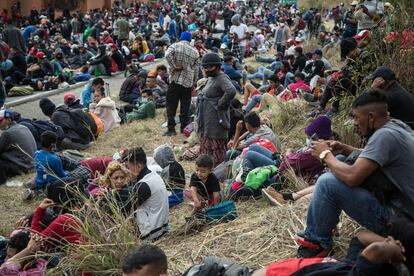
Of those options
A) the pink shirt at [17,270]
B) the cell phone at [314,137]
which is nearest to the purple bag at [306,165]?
the cell phone at [314,137]

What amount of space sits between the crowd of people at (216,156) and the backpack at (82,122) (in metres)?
0.02

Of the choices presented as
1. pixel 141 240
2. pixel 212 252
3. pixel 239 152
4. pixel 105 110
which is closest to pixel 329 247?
pixel 212 252

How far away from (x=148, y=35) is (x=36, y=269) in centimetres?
1954

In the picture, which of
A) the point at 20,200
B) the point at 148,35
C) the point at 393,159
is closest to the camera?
the point at 393,159

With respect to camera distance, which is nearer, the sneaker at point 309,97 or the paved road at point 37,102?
the sneaker at point 309,97

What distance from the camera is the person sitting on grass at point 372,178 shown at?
362 cm

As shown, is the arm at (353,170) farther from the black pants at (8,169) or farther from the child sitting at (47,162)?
the black pants at (8,169)

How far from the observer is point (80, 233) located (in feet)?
15.6

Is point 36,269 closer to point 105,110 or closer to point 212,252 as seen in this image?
point 212,252

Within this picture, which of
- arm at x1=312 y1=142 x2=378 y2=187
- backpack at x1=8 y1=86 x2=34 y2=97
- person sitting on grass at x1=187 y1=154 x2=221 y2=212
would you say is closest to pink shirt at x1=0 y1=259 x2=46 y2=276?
person sitting on grass at x1=187 y1=154 x2=221 y2=212

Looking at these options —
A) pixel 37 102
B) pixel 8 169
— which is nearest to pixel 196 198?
pixel 8 169

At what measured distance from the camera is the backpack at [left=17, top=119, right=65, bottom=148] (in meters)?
8.98

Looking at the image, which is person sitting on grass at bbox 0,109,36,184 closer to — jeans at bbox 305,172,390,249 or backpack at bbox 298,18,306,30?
jeans at bbox 305,172,390,249

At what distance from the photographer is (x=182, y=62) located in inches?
382
